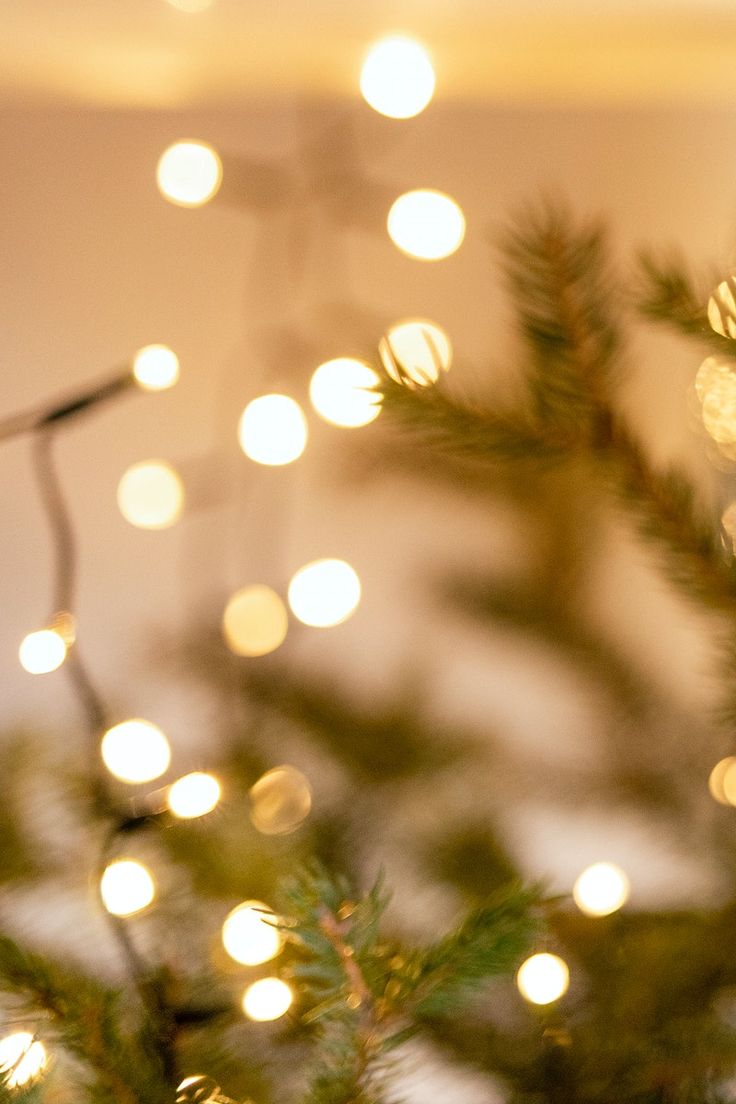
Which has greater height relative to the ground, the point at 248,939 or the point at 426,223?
the point at 426,223

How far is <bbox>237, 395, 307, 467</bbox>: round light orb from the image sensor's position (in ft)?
1.84

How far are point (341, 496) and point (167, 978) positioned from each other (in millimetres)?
327

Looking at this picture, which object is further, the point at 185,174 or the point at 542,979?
the point at 185,174

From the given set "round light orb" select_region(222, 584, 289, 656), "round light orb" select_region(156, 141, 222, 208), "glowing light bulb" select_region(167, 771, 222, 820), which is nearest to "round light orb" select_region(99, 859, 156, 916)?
"glowing light bulb" select_region(167, 771, 222, 820)

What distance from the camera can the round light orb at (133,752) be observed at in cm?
49

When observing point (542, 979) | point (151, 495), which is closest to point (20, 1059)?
point (542, 979)

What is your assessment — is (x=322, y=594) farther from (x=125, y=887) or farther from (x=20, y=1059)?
(x=20, y=1059)

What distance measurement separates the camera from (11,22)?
533mm

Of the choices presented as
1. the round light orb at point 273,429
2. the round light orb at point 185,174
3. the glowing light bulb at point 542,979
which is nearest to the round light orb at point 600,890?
the glowing light bulb at point 542,979

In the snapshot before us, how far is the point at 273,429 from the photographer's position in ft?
1.85

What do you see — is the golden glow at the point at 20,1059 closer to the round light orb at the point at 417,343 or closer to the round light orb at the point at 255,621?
the round light orb at the point at 255,621

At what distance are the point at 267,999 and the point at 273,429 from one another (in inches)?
13.5

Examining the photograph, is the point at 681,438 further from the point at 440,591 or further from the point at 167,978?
the point at 167,978

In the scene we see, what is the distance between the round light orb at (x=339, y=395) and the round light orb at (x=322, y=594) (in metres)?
0.10
